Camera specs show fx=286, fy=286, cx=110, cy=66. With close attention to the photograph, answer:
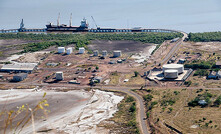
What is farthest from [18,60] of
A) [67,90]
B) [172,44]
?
[172,44]

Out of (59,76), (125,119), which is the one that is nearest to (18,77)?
(59,76)

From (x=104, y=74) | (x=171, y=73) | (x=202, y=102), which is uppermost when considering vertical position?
(x=171, y=73)

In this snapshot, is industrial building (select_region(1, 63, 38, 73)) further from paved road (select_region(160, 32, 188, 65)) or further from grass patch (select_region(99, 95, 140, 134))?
grass patch (select_region(99, 95, 140, 134))

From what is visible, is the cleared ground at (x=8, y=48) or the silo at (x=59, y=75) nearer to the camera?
the silo at (x=59, y=75)

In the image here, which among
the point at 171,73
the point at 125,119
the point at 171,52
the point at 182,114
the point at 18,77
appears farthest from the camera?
the point at 171,52

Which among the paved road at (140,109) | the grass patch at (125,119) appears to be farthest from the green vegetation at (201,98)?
the grass patch at (125,119)

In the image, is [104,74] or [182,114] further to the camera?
[104,74]

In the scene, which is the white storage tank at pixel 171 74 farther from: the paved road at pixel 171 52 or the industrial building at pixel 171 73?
the paved road at pixel 171 52

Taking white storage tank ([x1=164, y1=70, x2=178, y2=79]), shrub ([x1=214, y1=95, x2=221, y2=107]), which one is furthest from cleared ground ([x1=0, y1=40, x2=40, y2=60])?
shrub ([x1=214, y1=95, x2=221, y2=107])

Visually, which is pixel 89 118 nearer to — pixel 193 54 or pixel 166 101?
pixel 166 101

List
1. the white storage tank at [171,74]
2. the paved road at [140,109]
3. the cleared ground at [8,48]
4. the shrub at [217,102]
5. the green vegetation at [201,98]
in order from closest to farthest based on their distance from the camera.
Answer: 1. the paved road at [140,109]
2. the shrub at [217,102]
3. the green vegetation at [201,98]
4. the white storage tank at [171,74]
5. the cleared ground at [8,48]

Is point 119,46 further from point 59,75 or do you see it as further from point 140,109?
point 140,109
